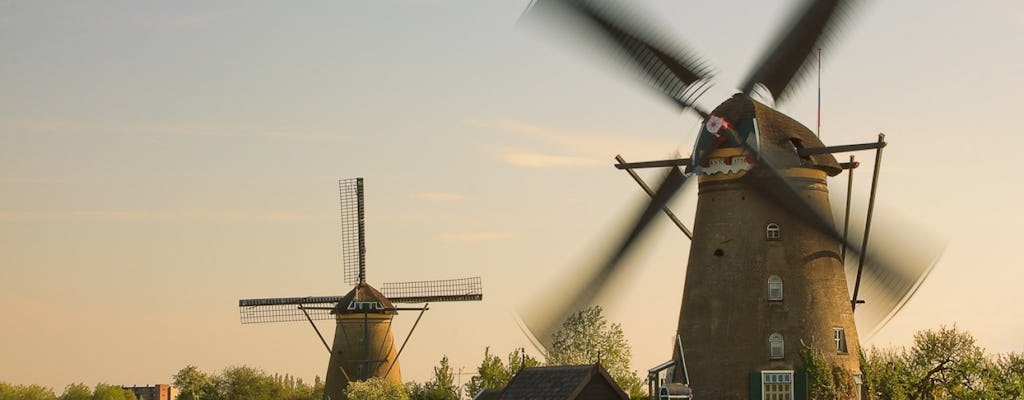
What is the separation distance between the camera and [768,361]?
51.7 meters

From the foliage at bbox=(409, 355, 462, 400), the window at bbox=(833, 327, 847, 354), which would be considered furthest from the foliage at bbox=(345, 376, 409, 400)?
the window at bbox=(833, 327, 847, 354)

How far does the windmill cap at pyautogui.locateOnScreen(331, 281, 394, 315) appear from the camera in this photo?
268ft

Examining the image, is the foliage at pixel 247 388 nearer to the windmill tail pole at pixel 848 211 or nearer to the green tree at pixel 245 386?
the green tree at pixel 245 386

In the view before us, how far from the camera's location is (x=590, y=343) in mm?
73500

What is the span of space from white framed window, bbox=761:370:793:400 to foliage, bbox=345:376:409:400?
22950 mm

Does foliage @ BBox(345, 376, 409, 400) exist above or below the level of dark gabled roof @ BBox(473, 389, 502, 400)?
above

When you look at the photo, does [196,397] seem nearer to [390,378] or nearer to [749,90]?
[390,378]

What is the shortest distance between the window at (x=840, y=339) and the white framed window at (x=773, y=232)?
3.46 metres

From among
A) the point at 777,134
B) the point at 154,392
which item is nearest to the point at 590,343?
the point at 777,134

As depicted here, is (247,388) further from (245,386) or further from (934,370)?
(934,370)

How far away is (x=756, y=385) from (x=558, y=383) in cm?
711

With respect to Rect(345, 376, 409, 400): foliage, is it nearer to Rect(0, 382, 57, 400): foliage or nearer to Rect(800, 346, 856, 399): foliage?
Rect(800, 346, 856, 399): foliage

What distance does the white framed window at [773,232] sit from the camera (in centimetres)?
5197

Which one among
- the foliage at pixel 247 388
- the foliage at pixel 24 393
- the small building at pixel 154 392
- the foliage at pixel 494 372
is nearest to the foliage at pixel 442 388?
the foliage at pixel 494 372
